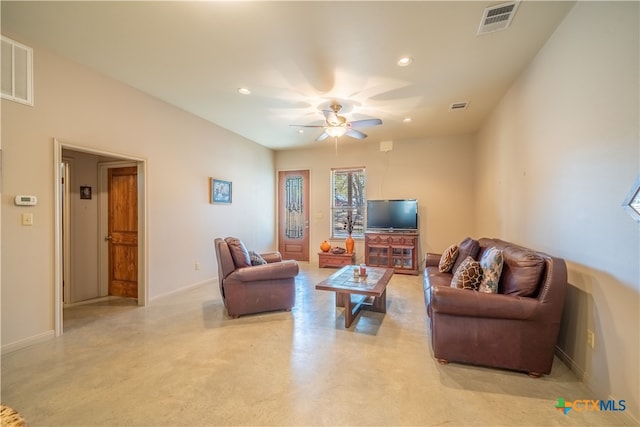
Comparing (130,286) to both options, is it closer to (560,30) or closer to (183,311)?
(183,311)

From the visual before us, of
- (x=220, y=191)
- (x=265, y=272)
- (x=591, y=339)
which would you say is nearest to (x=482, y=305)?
(x=591, y=339)

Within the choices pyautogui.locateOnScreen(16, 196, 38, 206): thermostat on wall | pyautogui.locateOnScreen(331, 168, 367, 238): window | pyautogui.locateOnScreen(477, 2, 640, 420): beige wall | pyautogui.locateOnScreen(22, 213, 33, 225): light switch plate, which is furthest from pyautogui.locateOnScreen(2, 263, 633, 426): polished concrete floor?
pyautogui.locateOnScreen(331, 168, 367, 238): window

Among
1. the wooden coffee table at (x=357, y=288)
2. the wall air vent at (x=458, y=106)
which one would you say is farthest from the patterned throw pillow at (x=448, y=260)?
the wall air vent at (x=458, y=106)

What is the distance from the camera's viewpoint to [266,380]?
2.07 m

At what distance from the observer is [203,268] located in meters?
4.77

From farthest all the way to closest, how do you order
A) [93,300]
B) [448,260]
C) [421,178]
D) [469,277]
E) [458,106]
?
[421,178]
[458,106]
[93,300]
[448,260]
[469,277]

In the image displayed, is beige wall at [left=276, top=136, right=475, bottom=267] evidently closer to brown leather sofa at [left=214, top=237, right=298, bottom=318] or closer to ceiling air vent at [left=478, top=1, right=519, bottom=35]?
brown leather sofa at [left=214, top=237, right=298, bottom=318]

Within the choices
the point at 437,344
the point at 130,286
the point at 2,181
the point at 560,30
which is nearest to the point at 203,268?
the point at 130,286

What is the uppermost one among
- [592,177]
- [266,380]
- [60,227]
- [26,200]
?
[592,177]

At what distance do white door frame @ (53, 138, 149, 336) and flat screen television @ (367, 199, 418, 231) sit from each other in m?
4.25

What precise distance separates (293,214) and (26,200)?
505cm

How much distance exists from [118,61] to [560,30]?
14.0 feet

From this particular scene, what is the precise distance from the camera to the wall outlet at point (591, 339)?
1.93m

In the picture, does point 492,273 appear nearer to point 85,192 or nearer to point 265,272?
point 265,272
